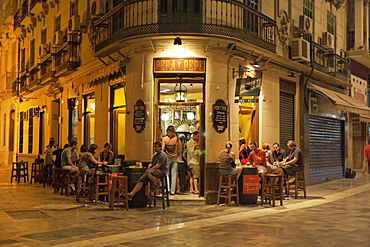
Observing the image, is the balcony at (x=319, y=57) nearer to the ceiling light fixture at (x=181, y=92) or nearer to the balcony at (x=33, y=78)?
the ceiling light fixture at (x=181, y=92)

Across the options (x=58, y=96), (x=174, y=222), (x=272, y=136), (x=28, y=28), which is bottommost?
(x=174, y=222)

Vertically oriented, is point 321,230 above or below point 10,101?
below

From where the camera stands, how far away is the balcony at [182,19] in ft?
42.2

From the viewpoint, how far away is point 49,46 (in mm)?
22969

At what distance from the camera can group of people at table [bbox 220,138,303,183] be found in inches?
486

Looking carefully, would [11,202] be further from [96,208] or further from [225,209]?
[225,209]

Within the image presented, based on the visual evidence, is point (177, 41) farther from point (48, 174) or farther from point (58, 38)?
point (58, 38)

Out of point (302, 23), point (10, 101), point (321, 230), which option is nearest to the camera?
point (321, 230)

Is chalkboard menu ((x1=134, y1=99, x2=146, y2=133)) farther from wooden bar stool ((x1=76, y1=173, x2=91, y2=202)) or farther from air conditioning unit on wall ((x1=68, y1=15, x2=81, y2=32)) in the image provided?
air conditioning unit on wall ((x1=68, y1=15, x2=81, y2=32))

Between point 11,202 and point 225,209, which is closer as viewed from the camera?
point 225,209

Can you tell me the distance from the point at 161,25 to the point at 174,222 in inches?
223

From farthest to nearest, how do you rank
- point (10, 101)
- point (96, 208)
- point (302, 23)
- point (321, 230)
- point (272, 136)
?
point (10, 101), point (302, 23), point (272, 136), point (96, 208), point (321, 230)

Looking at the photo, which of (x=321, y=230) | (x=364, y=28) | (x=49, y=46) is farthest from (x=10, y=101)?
(x=321, y=230)

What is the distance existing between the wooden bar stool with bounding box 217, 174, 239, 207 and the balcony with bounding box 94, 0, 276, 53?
3.90 metres
